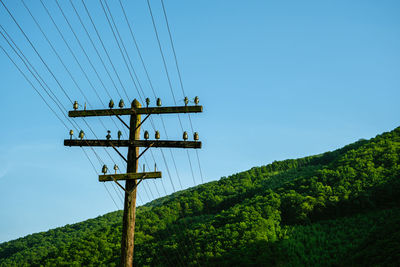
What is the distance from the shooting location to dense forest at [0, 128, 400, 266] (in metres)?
61.8

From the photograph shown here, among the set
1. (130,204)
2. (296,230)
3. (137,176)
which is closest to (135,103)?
(137,176)

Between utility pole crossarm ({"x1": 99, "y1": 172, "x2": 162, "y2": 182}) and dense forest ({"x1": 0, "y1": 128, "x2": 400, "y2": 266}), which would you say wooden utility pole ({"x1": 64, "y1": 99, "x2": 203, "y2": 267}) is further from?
dense forest ({"x1": 0, "y1": 128, "x2": 400, "y2": 266})

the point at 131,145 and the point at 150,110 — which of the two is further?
the point at 150,110

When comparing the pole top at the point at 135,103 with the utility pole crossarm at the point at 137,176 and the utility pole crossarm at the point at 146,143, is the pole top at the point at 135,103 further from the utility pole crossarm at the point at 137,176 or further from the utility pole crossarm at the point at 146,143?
the utility pole crossarm at the point at 137,176

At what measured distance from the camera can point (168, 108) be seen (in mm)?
10648

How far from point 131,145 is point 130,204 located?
1.90 meters

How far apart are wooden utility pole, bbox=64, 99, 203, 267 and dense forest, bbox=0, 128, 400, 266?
140 ft

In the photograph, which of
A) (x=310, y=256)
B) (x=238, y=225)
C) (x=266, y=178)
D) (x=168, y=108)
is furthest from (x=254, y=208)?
(x=168, y=108)

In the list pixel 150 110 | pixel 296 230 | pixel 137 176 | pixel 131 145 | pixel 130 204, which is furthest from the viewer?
pixel 296 230

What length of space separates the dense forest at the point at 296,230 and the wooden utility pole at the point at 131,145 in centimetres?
4265

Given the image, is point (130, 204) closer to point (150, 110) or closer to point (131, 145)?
point (131, 145)

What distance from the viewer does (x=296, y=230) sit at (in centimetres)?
7800

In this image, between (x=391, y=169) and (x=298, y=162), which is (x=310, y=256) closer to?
(x=391, y=169)

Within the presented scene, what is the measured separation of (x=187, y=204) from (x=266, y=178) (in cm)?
4503
